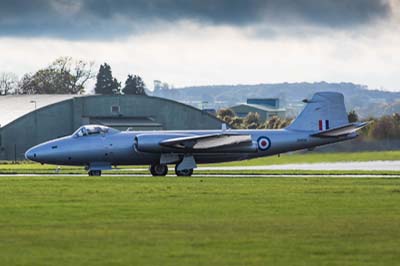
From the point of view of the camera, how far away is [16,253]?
19578mm

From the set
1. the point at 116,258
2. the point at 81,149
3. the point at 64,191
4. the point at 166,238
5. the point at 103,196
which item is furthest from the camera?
the point at 81,149

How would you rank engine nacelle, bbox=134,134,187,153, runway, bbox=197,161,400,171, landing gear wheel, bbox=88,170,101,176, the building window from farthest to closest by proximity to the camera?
1. the building window
2. runway, bbox=197,161,400,171
3. engine nacelle, bbox=134,134,187,153
4. landing gear wheel, bbox=88,170,101,176

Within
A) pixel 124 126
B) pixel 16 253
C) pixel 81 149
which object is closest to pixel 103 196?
pixel 16 253

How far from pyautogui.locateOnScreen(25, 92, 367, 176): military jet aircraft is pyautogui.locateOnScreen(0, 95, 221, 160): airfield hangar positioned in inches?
1721

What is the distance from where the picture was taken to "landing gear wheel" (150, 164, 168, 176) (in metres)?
52.7

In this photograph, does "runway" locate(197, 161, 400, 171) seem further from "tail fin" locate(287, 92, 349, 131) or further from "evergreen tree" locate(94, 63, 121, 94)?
"evergreen tree" locate(94, 63, 121, 94)

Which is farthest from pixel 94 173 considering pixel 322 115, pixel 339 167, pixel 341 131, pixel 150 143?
pixel 339 167

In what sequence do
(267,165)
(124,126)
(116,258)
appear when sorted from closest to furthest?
1. (116,258)
2. (267,165)
3. (124,126)

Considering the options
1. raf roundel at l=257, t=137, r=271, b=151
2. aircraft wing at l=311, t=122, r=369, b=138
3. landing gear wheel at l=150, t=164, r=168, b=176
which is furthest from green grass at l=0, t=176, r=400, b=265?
aircraft wing at l=311, t=122, r=369, b=138

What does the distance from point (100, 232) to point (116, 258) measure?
3.88 meters

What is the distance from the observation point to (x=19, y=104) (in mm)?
107500

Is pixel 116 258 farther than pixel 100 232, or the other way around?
pixel 100 232

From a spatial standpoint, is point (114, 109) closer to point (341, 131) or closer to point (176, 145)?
point (176, 145)

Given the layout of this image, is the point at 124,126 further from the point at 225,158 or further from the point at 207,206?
the point at 207,206
